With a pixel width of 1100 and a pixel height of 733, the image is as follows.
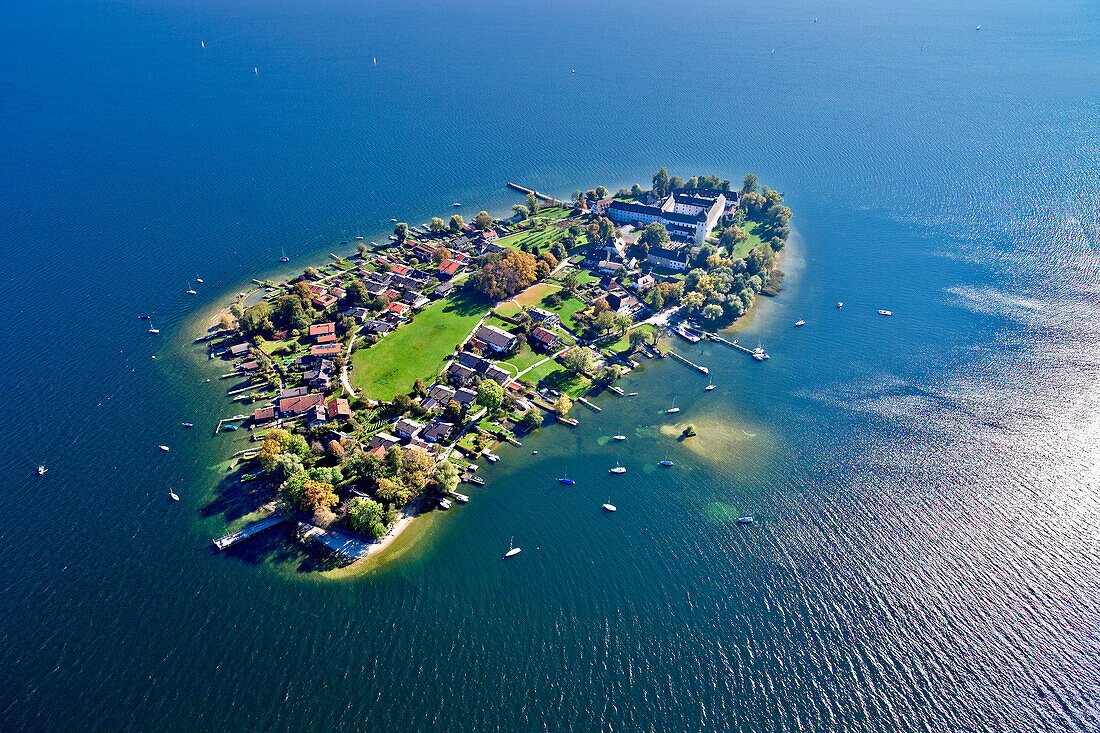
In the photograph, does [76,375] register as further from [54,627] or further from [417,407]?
[417,407]

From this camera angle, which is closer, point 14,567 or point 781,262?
point 14,567

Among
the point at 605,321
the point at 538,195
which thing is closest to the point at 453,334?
the point at 605,321

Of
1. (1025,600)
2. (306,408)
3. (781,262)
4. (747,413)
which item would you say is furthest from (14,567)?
(781,262)

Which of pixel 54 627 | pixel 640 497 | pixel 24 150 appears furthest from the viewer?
pixel 24 150

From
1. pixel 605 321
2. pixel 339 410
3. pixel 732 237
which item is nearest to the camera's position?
pixel 339 410

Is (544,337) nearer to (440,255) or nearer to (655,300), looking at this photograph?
(655,300)

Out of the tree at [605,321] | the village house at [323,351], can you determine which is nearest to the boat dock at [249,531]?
the village house at [323,351]
